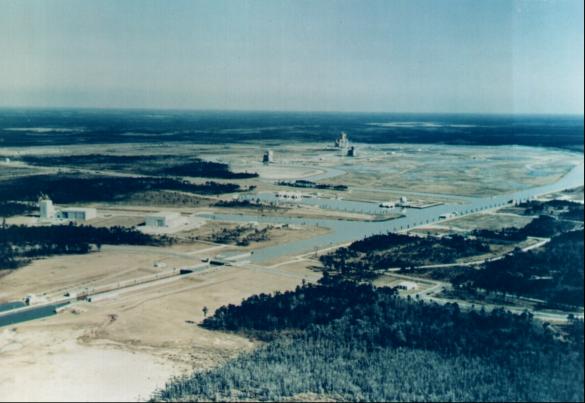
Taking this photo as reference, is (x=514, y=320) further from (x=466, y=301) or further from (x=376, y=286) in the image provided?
(x=376, y=286)

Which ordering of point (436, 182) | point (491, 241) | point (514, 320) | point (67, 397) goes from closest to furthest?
point (67, 397)
point (514, 320)
point (491, 241)
point (436, 182)

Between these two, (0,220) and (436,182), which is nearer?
(0,220)

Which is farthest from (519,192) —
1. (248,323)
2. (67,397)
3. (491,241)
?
(67,397)

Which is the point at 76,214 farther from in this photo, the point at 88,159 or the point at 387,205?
the point at 88,159

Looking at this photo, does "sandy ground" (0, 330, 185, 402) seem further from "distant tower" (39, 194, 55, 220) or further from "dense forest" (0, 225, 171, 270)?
"distant tower" (39, 194, 55, 220)

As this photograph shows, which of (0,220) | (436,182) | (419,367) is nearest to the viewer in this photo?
(419,367)

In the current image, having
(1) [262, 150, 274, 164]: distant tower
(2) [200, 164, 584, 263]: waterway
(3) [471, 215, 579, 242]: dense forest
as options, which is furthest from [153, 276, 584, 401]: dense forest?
(1) [262, 150, 274, 164]: distant tower

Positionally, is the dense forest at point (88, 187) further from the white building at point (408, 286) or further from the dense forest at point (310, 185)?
the white building at point (408, 286)

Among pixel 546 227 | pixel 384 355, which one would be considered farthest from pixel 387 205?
pixel 384 355
